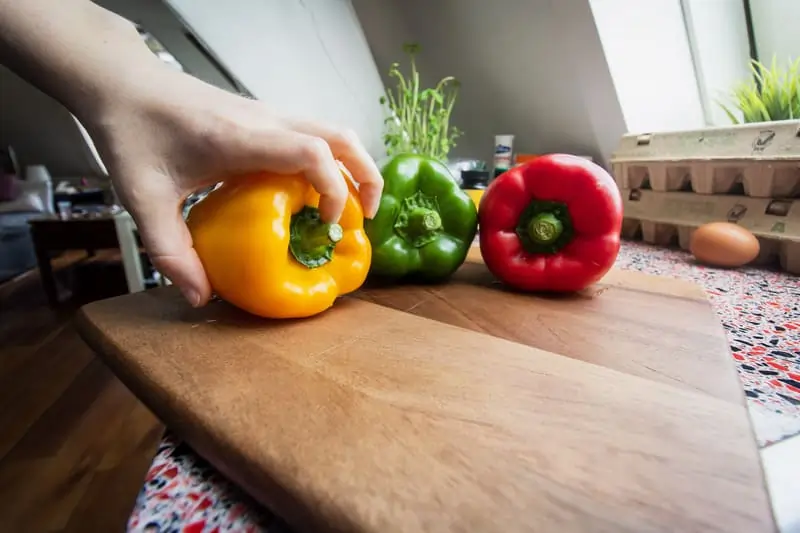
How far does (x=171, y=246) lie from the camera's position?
1.58 ft

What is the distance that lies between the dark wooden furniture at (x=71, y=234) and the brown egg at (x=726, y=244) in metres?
3.34

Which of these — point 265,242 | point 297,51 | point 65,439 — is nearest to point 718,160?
point 265,242

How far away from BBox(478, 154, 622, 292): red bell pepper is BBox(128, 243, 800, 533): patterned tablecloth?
7.9 inches

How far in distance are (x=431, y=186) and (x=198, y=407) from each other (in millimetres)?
503

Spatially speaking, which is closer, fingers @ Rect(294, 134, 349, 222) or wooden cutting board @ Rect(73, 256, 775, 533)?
wooden cutting board @ Rect(73, 256, 775, 533)

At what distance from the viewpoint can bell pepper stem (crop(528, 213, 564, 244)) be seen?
0.67 meters

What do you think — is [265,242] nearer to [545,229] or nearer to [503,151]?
[545,229]

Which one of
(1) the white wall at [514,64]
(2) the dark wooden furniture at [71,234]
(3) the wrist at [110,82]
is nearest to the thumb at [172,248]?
(3) the wrist at [110,82]

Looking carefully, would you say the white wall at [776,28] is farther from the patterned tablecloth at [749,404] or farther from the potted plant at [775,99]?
the patterned tablecloth at [749,404]

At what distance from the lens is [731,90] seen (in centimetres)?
114

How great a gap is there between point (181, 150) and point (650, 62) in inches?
47.5

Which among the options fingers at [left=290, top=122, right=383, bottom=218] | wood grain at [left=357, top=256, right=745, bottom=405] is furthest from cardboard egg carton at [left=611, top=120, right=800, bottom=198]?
fingers at [left=290, top=122, right=383, bottom=218]

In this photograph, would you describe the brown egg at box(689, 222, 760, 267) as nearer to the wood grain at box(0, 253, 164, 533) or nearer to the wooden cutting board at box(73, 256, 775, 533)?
the wooden cutting board at box(73, 256, 775, 533)

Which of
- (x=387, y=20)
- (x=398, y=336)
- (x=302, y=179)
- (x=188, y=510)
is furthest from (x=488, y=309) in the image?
(x=387, y=20)
